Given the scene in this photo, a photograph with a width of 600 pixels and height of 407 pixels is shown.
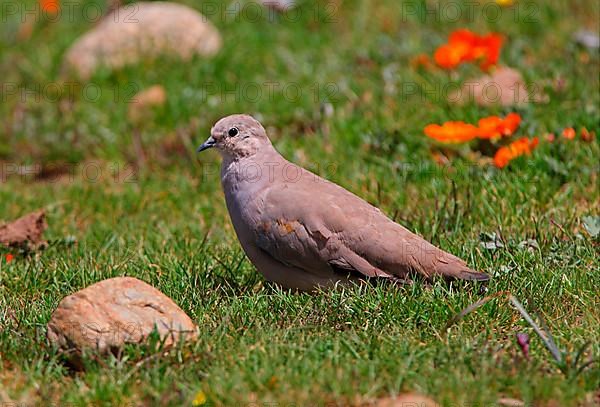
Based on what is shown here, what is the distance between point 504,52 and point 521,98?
38.1 inches

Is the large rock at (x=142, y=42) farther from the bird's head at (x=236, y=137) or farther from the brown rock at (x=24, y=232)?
the bird's head at (x=236, y=137)

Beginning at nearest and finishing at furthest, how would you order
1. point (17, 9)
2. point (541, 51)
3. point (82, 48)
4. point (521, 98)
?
1. point (521, 98)
2. point (541, 51)
3. point (82, 48)
4. point (17, 9)

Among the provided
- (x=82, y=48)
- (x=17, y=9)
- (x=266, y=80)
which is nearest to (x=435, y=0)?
(x=266, y=80)

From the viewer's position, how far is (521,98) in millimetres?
7219

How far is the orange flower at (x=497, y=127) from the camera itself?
20.9ft

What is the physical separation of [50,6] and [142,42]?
163cm

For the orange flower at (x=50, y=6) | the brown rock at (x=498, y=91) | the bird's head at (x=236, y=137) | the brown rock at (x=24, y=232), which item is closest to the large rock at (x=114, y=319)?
the bird's head at (x=236, y=137)

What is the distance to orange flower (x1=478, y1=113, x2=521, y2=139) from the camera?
636cm

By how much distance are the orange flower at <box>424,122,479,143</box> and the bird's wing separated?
138 centimetres

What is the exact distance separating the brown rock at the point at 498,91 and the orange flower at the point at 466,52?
0.45 feet

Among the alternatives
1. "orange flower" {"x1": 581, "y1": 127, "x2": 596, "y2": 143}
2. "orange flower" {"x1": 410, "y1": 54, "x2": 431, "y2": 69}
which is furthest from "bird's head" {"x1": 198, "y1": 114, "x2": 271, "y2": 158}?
"orange flower" {"x1": 410, "y1": 54, "x2": 431, "y2": 69}

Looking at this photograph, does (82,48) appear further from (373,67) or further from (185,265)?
(185,265)

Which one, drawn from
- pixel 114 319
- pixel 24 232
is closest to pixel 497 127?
pixel 24 232

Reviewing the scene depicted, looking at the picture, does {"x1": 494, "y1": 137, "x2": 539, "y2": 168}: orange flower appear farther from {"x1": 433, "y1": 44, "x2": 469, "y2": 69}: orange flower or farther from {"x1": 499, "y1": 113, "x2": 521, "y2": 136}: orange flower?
{"x1": 433, "y1": 44, "x2": 469, "y2": 69}: orange flower
